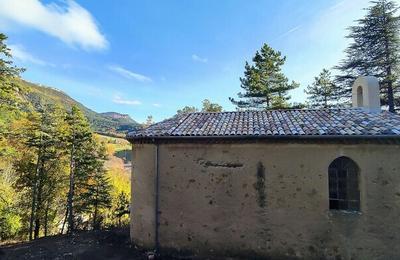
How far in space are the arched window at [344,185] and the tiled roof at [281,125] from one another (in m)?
1.22

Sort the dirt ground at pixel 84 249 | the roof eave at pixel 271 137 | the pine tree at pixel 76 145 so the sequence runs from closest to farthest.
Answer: the roof eave at pixel 271 137
the dirt ground at pixel 84 249
the pine tree at pixel 76 145

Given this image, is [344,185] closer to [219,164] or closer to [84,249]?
[219,164]

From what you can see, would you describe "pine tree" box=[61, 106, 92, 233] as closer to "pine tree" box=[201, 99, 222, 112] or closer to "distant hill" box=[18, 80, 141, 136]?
"distant hill" box=[18, 80, 141, 136]

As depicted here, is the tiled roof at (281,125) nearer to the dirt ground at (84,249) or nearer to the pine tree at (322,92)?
the dirt ground at (84,249)

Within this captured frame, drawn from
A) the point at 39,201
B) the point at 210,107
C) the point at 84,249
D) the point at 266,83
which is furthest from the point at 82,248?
the point at 210,107

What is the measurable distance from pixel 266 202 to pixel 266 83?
2156 cm

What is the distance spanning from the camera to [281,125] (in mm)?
11125

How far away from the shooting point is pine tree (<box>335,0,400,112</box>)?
2577 cm

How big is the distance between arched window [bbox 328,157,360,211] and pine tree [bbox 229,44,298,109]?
63.2 ft

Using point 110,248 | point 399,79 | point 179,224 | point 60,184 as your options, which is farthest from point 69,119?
point 399,79

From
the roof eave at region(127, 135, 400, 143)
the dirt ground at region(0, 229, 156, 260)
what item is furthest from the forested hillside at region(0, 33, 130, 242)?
the roof eave at region(127, 135, 400, 143)

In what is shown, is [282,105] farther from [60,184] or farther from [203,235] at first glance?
[60,184]

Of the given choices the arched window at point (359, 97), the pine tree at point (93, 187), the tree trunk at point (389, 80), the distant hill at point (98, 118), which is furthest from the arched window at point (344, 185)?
the pine tree at point (93, 187)

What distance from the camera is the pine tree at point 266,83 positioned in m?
29.4
